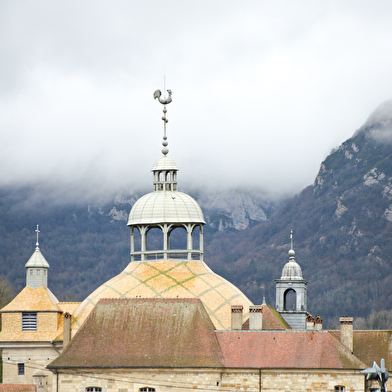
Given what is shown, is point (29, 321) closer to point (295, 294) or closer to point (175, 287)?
point (175, 287)

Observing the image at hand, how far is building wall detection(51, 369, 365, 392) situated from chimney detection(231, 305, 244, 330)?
4.97 meters

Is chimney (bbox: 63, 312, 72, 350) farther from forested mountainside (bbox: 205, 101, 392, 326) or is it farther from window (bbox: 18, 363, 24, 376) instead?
forested mountainside (bbox: 205, 101, 392, 326)

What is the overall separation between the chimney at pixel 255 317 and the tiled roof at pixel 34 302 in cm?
1493

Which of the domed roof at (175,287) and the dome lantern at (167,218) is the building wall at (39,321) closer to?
the domed roof at (175,287)

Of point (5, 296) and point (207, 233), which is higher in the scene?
point (207, 233)

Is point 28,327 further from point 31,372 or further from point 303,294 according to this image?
point 303,294

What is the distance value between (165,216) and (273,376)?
1730 cm

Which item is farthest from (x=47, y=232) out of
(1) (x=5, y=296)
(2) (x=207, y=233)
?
(1) (x=5, y=296)

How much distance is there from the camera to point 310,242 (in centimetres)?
17962

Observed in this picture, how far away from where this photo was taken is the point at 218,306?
241ft

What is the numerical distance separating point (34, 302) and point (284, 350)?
66.8ft

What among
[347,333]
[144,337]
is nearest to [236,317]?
[144,337]

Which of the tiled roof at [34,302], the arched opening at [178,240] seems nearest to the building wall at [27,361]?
the tiled roof at [34,302]

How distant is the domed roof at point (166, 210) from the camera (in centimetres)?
7838
